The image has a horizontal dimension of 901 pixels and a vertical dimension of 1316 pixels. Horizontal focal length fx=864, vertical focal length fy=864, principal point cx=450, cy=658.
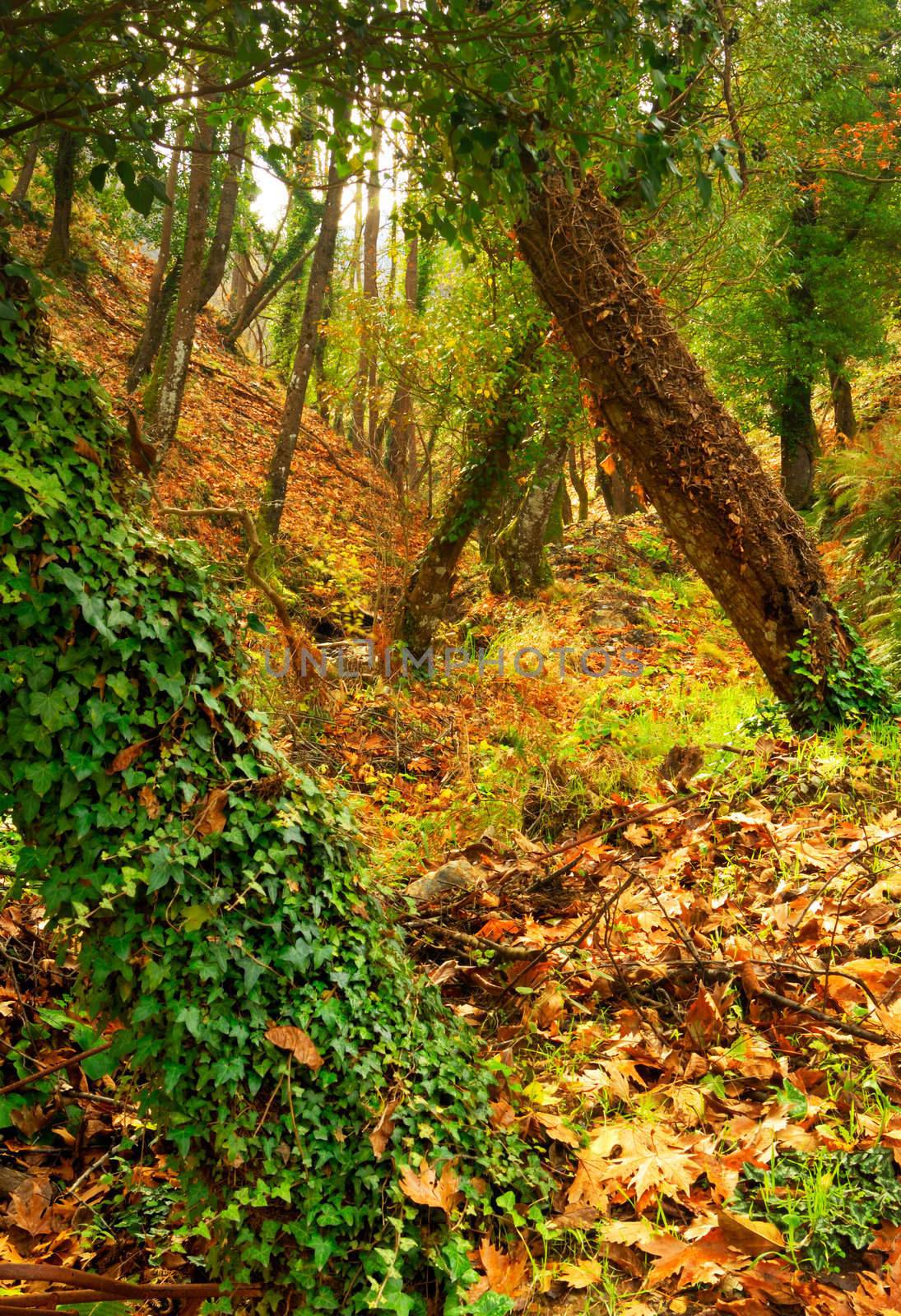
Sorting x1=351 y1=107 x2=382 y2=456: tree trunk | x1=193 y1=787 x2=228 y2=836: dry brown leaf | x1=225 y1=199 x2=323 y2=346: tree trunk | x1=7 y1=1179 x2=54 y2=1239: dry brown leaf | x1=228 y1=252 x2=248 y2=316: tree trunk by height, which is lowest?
x1=7 y1=1179 x2=54 y2=1239: dry brown leaf

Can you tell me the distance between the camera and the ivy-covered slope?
6.52 ft

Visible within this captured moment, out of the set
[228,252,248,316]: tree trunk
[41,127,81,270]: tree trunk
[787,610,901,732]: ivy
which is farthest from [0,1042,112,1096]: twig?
[228,252,248,316]: tree trunk

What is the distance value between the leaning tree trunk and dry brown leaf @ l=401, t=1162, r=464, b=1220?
386 centimetres

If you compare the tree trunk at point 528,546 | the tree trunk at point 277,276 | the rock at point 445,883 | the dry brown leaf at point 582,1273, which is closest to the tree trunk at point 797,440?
the tree trunk at point 528,546

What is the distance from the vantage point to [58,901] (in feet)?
6.65

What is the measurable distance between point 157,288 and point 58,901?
14.4 meters

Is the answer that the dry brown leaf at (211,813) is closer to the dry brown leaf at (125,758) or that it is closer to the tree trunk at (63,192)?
the dry brown leaf at (125,758)

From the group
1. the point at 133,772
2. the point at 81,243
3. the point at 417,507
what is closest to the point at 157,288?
the point at 81,243

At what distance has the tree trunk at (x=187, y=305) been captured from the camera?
1011cm

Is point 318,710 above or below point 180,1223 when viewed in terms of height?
above

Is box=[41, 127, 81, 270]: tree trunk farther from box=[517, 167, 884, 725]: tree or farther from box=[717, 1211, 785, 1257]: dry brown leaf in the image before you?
box=[717, 1211, 785, 1257]: dry brown leaf

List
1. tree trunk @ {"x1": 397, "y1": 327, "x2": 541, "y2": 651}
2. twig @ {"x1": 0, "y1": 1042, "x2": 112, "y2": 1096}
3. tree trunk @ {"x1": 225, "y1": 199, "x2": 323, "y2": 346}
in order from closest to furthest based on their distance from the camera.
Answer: twig @ {"x1": 0, "y1": 1042, "x2": 112, "y2": 1096} < tree trunk @ {"x1": 397, "y1": 327, "x2": 541, "y2": 651} < tree trunk @ {"x1": 225, "y1": 199, "x2": 323, "y2": 346}

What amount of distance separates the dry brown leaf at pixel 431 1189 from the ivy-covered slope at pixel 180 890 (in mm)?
18

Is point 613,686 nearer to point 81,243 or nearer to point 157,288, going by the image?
point 157,288
